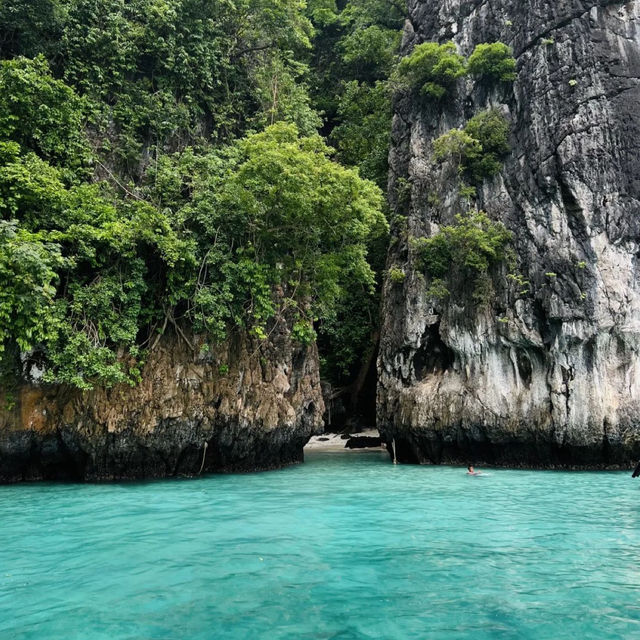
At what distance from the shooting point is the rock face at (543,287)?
15.7 meters

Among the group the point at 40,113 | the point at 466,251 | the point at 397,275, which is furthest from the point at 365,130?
the point at 40,113

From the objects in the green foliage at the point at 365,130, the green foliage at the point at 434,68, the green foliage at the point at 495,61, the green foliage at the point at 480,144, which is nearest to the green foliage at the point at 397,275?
the green foliage at the point at 480,144

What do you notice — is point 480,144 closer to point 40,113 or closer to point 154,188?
point 154,188

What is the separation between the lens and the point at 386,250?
2239cm

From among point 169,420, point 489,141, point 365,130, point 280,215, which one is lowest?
point 169,420

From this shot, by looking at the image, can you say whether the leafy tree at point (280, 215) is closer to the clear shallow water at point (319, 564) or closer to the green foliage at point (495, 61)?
the clear shallow water at point (319, 564)

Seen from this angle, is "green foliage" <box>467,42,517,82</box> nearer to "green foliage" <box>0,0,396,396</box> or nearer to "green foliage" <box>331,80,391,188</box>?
"green foliage" <box>331,80,391,188</box>

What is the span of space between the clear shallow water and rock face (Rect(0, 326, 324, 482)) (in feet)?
5.57

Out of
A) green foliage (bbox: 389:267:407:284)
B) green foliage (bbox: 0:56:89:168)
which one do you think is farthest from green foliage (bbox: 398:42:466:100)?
green foliage (bbox: 0:56:89:168)

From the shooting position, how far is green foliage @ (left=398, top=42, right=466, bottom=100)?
19.6 m

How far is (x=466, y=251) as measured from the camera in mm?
17406

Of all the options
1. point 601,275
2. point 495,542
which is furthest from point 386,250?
point 495,542

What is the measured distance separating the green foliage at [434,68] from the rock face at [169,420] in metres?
10.8

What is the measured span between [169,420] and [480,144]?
43.8 ft
